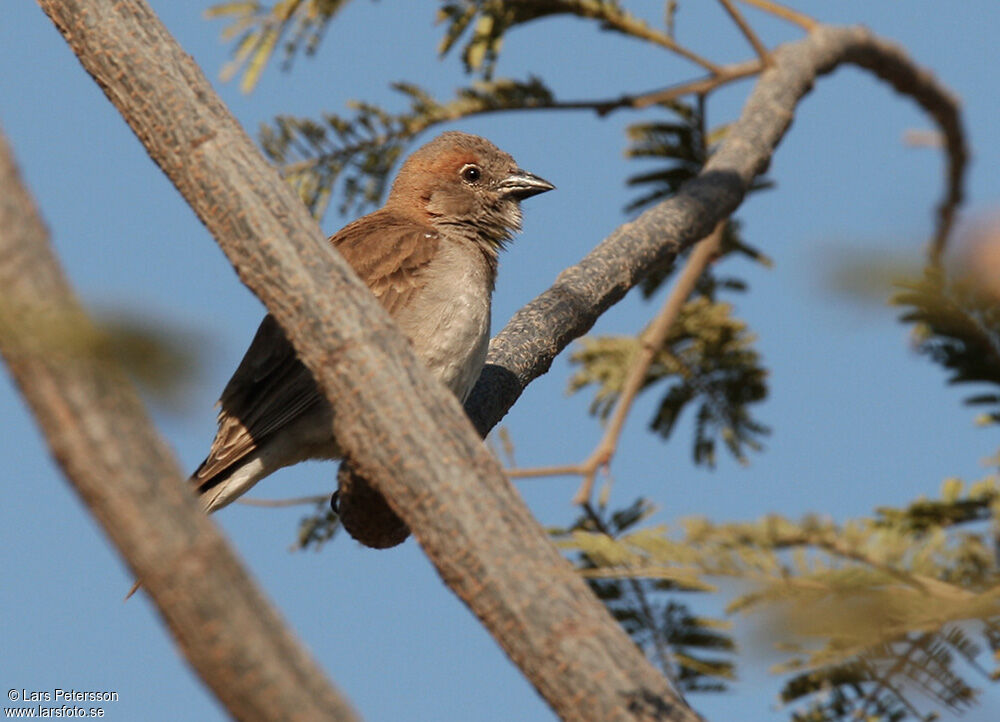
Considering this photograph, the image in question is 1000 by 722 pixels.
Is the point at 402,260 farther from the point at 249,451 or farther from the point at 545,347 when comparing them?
the point at 249,451

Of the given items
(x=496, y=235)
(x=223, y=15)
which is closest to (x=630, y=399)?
(x=496, y=235)

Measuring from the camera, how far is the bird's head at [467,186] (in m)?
5.81

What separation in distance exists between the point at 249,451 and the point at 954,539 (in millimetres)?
3297

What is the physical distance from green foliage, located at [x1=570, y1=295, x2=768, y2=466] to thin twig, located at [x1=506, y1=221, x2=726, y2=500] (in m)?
0.25

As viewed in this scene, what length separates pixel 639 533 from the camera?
188cm

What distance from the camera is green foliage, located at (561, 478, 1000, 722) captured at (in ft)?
5.14

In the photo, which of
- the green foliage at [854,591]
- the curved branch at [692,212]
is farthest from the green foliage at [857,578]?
the curved branch at [692,212]

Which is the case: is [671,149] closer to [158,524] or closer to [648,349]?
[648,349]

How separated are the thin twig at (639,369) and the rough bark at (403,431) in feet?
6.20

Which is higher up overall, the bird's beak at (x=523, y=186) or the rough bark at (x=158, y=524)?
the bird's beak at (x=523, y=186)

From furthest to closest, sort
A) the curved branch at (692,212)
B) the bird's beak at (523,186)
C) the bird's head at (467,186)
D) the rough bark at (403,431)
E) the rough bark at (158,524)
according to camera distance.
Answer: the bird's beak at (523,186) < the bird's head at (467,186) < the curved branch at (692,212) < the rough bark at (403,431) < the rough bark at (158,524)

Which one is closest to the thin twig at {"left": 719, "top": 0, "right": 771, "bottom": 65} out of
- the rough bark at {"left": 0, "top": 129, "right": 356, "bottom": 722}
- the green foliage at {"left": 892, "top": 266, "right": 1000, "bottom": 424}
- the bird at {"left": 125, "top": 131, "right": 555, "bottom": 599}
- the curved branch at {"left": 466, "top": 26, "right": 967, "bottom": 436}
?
the curved branch at {"left": 466, "top": 26, "right": 967, "bottom": 436}

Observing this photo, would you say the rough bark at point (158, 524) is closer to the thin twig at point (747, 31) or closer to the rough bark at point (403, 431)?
the rough bark at point (403, 431)

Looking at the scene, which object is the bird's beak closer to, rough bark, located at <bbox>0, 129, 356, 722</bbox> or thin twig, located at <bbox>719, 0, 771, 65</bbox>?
thin twig, located at <bbox>719, 0, 771, 65</bbox>
